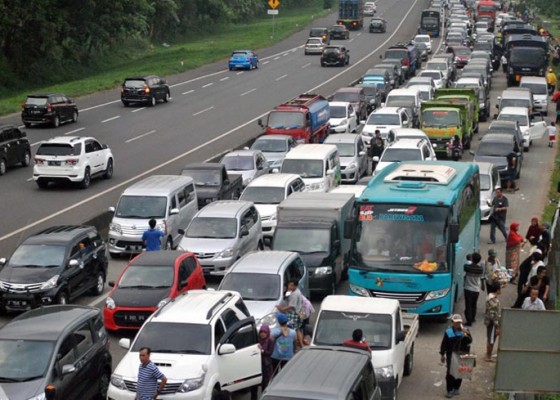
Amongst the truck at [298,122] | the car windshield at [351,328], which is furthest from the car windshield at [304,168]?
the car windshield at [351,328]

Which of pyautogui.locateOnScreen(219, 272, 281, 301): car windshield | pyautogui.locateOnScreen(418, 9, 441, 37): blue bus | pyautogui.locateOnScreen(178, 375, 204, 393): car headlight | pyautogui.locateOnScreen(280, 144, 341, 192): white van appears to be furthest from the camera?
pyautogui.locateOnScreen(418, 9, 441, 37): blue bus

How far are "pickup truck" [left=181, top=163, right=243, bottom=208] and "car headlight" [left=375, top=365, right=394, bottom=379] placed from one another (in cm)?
1583

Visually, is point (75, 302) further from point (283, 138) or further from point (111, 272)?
point (283, 138)

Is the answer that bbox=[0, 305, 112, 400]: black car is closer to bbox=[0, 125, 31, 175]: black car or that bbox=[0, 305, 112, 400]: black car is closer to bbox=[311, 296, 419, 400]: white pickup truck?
bbox=[311, 296, 419, 400]: white pickup truck

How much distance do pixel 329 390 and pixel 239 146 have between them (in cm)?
3228

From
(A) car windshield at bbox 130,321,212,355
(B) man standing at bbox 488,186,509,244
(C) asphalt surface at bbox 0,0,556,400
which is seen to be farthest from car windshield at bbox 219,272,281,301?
(B) man standing at bbox 488,186,509,244

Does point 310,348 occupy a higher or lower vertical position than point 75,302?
higher

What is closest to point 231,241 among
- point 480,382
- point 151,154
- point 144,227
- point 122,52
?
point 144,227

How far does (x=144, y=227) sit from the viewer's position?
29578 millimetres

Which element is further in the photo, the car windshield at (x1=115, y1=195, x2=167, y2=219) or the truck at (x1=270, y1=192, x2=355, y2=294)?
the car windshield at (x1=115, y1=195, x2=167, y2=219)

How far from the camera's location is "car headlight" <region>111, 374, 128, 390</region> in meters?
17.0

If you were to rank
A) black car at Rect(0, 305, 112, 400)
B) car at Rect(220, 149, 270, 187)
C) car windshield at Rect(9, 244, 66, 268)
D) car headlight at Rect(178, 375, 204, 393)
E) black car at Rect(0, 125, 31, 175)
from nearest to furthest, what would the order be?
black car at Rect(0, 305, 112, 400) < car headlight at Rect(178, 375, 204, 393) < car windshield at Rect(9, 244, 66, 268) < car at Rect(220, 149, 270, 187) < black car at Rect(0, 125, 31, 175)

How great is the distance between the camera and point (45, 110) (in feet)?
164

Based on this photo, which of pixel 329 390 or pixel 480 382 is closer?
A: pixel 329 390
